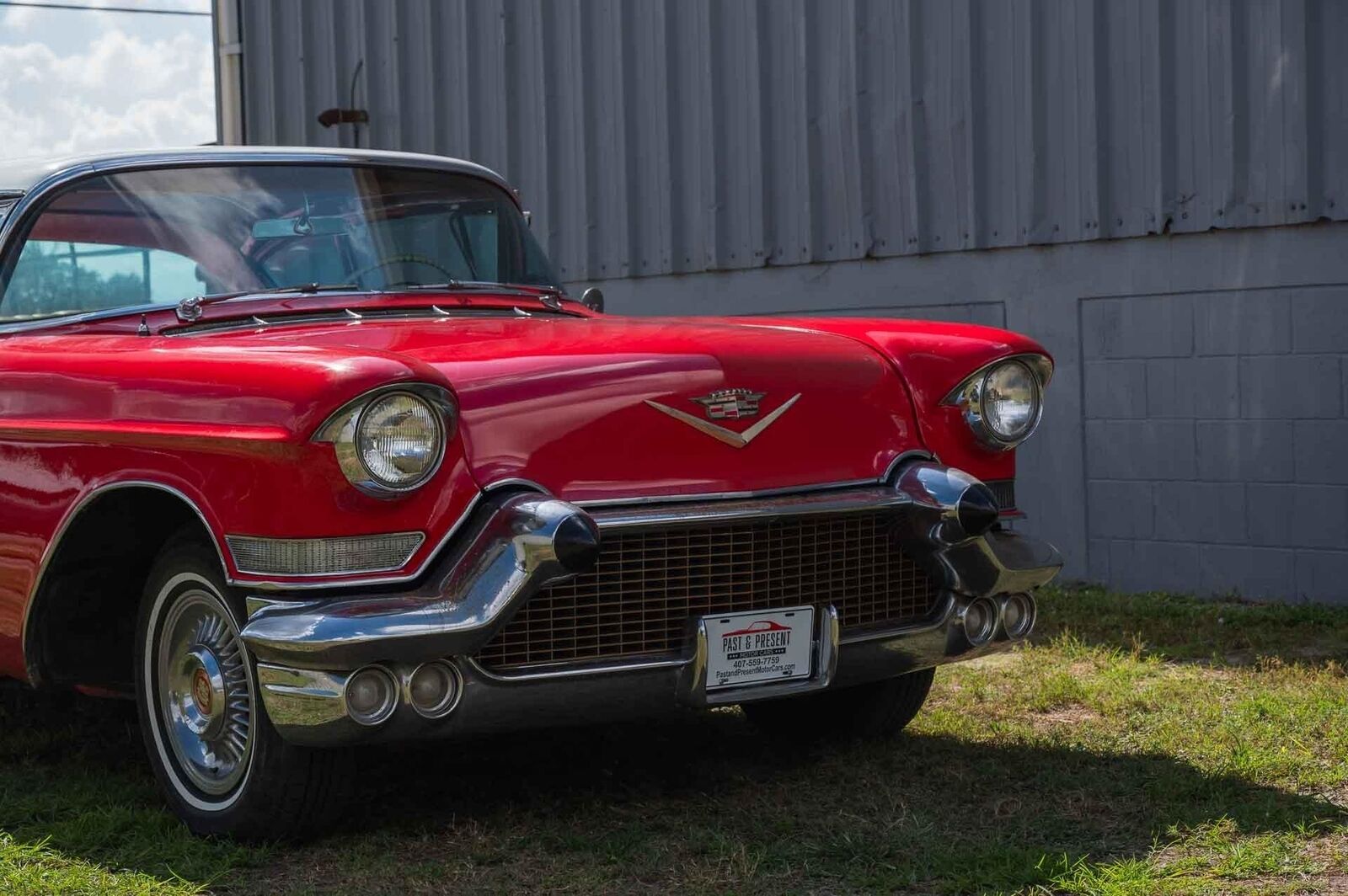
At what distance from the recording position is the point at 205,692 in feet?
12.0

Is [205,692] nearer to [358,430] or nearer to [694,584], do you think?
[358,430]

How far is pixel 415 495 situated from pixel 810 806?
119 centimetres

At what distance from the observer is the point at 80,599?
157 inches

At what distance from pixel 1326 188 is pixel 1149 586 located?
5.48 ft

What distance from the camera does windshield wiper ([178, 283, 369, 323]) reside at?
4.08m

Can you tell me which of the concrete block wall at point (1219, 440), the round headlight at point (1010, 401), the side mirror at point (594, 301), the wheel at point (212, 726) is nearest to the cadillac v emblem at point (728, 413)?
the round headlight at point (1010, 401)

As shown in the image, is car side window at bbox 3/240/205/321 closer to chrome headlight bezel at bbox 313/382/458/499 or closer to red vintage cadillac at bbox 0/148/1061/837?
red vintage cadillac at bbox 0/148/1061/837

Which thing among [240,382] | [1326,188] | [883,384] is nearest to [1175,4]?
[1326,188]

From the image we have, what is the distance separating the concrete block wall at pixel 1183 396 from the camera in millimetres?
6328

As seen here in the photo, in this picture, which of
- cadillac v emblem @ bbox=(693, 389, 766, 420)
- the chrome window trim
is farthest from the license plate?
the chrome window trim

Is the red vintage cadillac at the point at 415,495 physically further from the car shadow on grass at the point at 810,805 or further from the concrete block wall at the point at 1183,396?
the concrete block wall at the point at 1183,396

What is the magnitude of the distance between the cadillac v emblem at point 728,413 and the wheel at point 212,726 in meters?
0.96

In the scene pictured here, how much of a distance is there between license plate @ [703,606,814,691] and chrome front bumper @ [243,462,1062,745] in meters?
0.02

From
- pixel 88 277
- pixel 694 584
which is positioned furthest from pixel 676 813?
pixel 88 277
